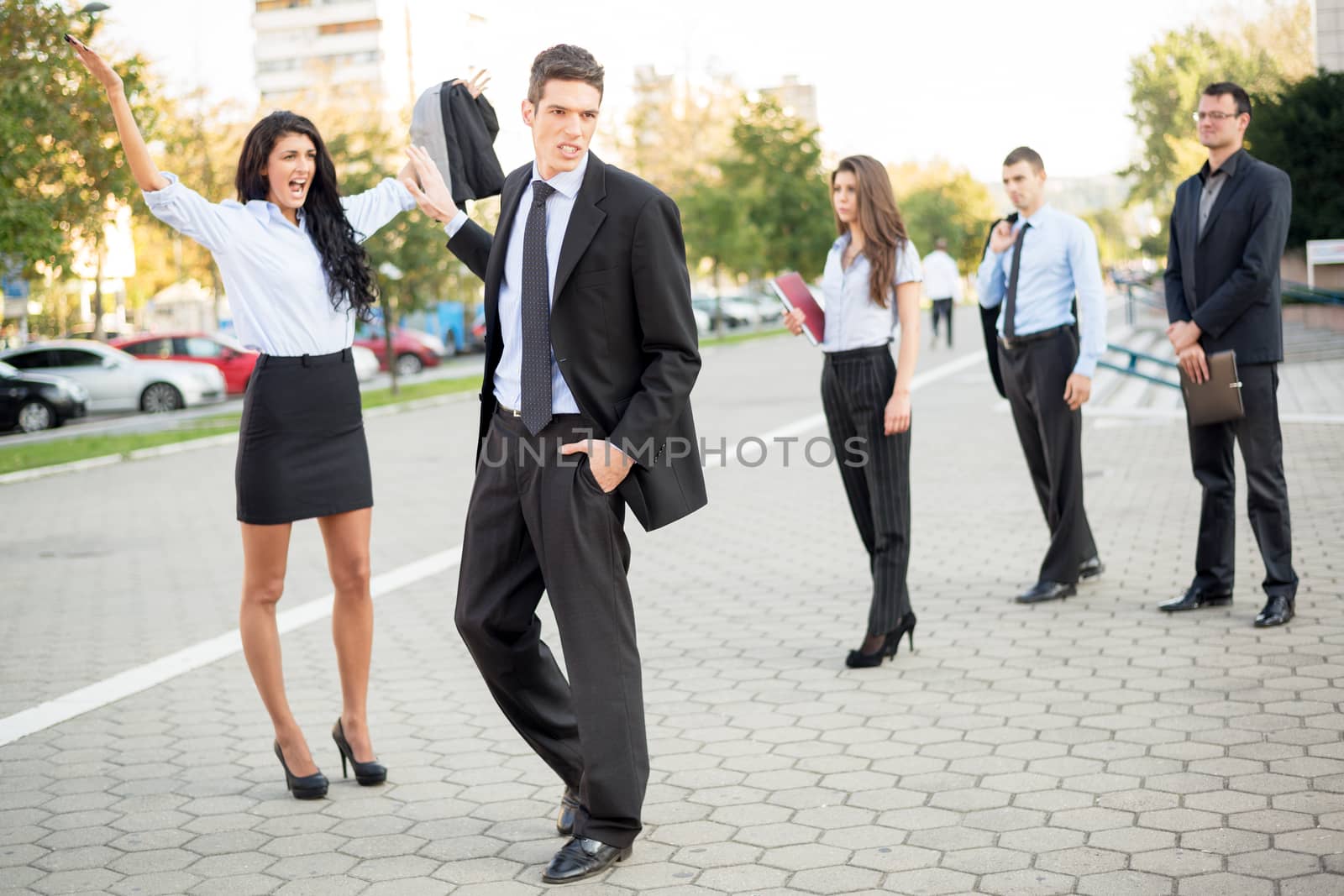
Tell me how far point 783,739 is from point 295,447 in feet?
6.41

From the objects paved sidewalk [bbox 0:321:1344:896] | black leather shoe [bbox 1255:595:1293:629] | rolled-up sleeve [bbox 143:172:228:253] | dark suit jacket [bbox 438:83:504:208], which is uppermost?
dark suit jacket [bbox 438:83:504:208]

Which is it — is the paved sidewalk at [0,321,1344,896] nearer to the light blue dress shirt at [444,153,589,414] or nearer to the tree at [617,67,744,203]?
the light blue dress shirt at [444,153,589,414]

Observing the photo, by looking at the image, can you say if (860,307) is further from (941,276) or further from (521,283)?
(941,276)

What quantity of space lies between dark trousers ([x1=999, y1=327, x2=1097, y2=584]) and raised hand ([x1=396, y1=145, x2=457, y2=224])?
3.64 meters

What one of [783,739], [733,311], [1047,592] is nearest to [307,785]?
[783,739]

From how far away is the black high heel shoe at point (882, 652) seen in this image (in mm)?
6016

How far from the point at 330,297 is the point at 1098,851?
2.89 meters

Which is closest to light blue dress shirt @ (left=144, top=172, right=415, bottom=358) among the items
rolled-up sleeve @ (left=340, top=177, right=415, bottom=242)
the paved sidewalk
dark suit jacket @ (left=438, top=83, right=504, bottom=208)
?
rolled-up sleeve @ (left=340, top=177, right=415, bottom=242)

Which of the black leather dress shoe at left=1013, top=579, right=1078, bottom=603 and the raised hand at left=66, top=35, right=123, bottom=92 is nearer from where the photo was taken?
the raised hand at left=66, top=35, right=123, bottom=92

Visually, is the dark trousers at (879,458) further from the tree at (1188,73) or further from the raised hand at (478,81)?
the tree at (1188,73)

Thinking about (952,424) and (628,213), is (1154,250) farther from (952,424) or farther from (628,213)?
(628,213)

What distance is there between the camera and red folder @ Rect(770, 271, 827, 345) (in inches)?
245

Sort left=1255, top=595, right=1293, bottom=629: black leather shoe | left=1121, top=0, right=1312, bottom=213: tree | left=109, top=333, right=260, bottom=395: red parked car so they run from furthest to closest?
left=1121, top=0, right=1312, bottom=213: tree → left=109, top=333, right=260, bottom=395: red parked car → left=1255, top=595, right=1293, bottom=629: black leather shoe

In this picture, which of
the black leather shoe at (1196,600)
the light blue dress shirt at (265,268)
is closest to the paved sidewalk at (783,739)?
the black leather shoe at (1196,600)
